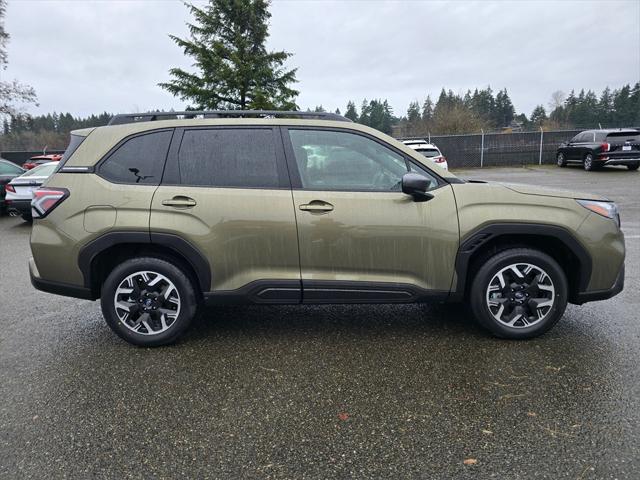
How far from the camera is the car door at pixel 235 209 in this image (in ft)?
11.0

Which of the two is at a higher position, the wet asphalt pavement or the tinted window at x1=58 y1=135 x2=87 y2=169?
the tinted window at x1=58 y1=135 x2=87 y2=169

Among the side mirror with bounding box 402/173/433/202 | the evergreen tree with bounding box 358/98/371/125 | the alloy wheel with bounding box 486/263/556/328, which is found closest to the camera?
the side mirror with bounding box 402/173/433/202

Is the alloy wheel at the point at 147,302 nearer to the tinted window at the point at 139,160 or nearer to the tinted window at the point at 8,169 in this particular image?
the tinted window at the point at 139,160

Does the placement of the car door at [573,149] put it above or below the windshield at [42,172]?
below

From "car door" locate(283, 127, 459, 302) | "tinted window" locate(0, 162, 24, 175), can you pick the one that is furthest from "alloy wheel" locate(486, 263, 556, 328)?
"tinted window" locate(0, 162, 24, 175)

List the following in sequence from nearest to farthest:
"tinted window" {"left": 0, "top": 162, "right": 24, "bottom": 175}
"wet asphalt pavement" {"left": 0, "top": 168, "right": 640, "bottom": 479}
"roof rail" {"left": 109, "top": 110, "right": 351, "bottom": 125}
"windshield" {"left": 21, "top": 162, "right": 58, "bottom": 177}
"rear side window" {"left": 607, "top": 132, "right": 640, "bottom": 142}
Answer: "wet asphalt pavement" {"left": 0, "top": 168, "right": 640, "bottom": 479} → "roof rail" {"left": 109, "top": 110, "right": 351, "bottom": 125} → "windshield" {"left": 21, "top": 162, "right": 58, "bottom": 177} → "tinted window" {"left": 0, "top": 162, "right": 24, "bottom": 175} → "rear side window" {"left": 607, "top": 132, "right": 640, "bottom": 142}

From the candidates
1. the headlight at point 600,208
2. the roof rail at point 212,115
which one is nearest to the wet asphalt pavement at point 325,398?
the headlight at point 600,208

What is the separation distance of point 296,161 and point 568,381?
243 cm

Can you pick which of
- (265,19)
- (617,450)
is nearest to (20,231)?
(617,450)

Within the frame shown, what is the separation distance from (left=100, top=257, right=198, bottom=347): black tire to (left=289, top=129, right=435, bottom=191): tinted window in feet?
4.01

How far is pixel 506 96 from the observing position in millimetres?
92125

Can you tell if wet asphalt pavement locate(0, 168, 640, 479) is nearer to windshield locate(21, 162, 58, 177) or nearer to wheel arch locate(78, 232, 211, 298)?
wheel arch locate(78, 232, 211, 298)

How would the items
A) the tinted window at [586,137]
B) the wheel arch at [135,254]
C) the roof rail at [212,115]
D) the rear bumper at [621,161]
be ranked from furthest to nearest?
the tinted window at [586,137] → the rear bumper at [621,161] → the roof rail at [212,115] → the wheel arch at [135,254]

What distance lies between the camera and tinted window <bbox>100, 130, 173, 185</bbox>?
345 cm
